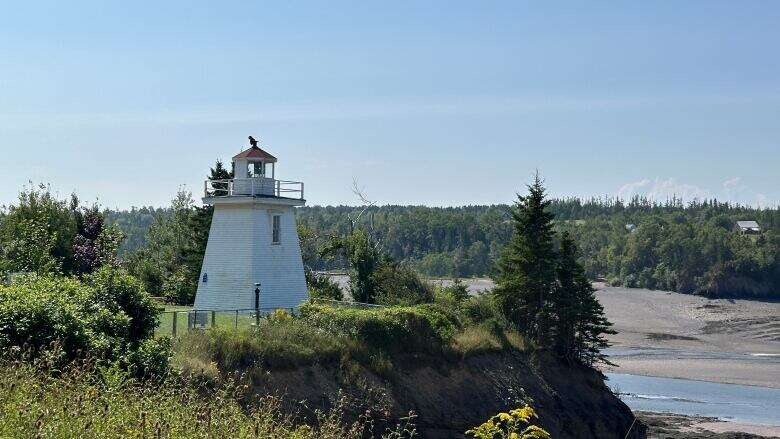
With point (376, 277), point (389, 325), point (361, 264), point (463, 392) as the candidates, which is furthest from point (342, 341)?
point (361, 264)

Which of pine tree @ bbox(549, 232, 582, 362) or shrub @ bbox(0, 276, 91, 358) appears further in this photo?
pine tree @ bbox(549, 232, 582, 362)

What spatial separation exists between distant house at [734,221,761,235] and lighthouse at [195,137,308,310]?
13472cm

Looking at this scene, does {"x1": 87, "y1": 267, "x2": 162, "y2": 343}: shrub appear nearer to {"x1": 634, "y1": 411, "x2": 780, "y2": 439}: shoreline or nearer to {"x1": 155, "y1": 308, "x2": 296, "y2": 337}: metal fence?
{"x1": 155, "y1": 308, "x2": 296, "y2": 337}: metal fence

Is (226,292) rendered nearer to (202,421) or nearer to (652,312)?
(202,421)

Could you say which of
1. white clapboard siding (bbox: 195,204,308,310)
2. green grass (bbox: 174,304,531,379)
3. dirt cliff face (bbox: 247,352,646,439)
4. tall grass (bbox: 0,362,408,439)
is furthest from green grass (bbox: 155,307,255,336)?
tall grass (bbox: 0,362,408,439)

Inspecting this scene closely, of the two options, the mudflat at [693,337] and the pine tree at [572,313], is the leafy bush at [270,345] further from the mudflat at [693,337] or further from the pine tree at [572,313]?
the mudflat at [693,337]

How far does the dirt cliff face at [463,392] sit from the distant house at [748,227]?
12777 cm

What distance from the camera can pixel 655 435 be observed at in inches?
1631

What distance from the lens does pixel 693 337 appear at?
82.9 meters

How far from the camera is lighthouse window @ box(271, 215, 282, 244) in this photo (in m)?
37.4

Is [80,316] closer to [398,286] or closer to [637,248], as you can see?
[398,286]

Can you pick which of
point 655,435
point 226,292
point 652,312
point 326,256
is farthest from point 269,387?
point 652,312

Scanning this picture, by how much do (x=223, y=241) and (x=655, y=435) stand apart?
19497mm

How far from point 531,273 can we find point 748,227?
13707 centimetres
